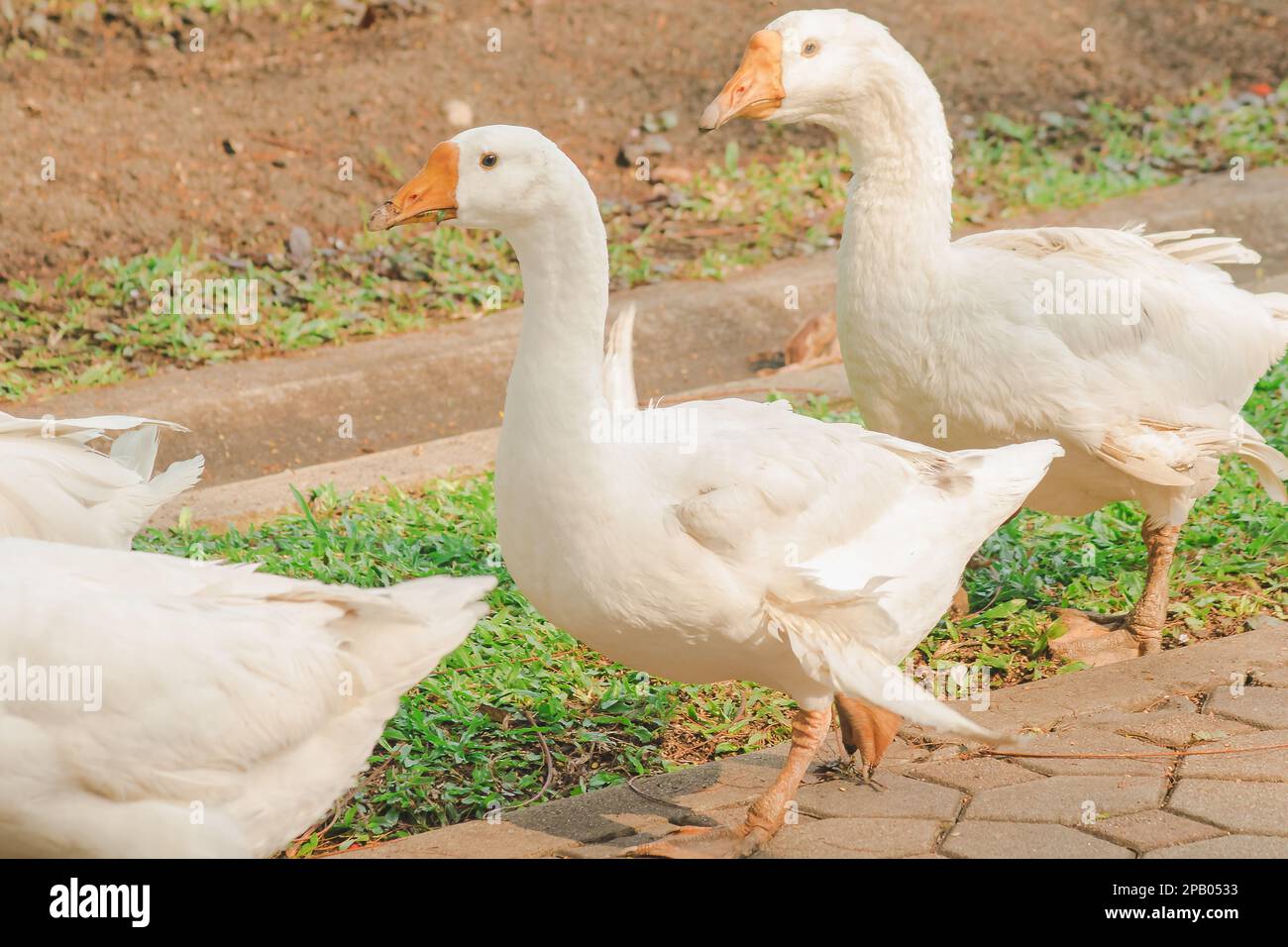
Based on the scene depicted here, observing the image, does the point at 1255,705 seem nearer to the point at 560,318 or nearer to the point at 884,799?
the point at 884,799

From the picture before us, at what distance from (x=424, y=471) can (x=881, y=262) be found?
2.25 m

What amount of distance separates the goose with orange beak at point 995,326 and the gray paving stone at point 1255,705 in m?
0.46

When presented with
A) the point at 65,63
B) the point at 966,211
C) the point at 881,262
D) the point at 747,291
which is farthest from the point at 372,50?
the point at 881,262

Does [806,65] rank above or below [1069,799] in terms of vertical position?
above

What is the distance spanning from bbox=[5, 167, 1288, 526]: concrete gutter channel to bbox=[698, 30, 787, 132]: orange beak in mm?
2103

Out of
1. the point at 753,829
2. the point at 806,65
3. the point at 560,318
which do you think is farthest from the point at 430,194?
the point at 753,829

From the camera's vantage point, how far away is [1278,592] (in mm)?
4543

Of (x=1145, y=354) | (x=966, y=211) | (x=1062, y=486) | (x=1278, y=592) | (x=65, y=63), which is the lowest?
(x=1278, y=592)

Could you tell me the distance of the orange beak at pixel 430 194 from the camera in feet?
10.3

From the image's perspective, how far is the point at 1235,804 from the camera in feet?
10.6

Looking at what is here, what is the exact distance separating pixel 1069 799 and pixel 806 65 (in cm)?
213

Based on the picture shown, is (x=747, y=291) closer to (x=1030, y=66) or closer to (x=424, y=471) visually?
(x=424, y=471)

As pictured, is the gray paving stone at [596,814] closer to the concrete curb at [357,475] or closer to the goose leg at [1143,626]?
the goose leg at [1143,626]

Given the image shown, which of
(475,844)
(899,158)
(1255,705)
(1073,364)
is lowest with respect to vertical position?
(475,844)
